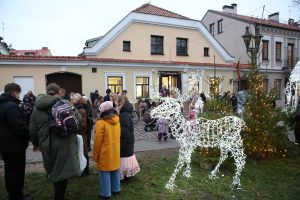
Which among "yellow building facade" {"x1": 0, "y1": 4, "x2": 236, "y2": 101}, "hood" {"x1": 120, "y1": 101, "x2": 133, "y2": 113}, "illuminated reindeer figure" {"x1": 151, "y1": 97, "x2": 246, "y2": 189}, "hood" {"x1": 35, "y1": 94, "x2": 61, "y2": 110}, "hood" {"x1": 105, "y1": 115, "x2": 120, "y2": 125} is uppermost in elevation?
"yellow building facade" {"x1": 0, "y1": 4, "x2": 236, "y2": 101}

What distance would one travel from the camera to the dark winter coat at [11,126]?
436 centimetres

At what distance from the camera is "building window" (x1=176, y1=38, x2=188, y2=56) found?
898 inches

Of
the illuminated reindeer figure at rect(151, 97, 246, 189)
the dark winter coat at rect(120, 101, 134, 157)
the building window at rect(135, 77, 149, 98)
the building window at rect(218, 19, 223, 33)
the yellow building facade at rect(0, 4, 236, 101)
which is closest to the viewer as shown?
the dark winter coat at rect(120, 101, 134, 157)

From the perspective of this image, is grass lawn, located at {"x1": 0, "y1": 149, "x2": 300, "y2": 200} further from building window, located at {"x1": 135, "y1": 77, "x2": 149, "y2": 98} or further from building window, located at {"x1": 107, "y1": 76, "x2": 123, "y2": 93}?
building window, located at {"x1": 135, "y1": 77, "x2": 149, "y2": 98}

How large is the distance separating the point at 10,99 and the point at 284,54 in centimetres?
2985

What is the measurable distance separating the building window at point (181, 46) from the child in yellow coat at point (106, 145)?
18.6m

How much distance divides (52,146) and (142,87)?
16222mm

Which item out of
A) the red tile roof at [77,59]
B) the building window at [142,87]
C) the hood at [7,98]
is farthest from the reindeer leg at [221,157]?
the building window at [142,87]

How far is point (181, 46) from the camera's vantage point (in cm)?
2302

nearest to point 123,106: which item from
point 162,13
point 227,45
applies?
point 162,13

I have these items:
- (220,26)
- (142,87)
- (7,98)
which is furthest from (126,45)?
(7,98)

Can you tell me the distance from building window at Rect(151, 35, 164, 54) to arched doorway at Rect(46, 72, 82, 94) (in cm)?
665

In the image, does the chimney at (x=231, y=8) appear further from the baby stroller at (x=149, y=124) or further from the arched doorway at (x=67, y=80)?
the baby stroller at (x=149, y=124)

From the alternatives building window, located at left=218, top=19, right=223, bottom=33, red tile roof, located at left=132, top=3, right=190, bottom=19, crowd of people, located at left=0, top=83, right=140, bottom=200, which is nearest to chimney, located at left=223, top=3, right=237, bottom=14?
building window, located at left=218, top=19, right=223, bottom=33
